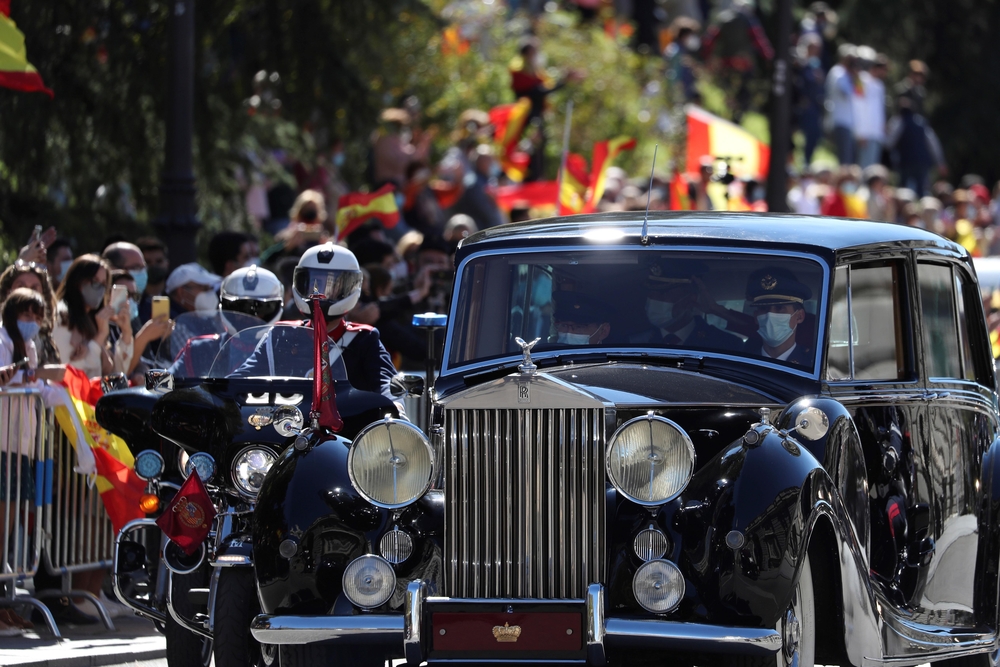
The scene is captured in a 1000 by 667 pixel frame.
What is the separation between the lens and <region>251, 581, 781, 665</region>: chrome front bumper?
5.86 metres

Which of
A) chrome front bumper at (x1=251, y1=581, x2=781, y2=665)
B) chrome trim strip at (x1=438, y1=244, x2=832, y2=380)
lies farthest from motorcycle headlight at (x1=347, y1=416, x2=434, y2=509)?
chrome trim strip at (x1=438, y1=244, x2=832, y2=380)

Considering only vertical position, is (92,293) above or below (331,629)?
above

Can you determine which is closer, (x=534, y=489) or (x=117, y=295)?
(x=534, y=489)

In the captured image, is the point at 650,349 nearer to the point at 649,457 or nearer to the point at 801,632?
the point at 649,457

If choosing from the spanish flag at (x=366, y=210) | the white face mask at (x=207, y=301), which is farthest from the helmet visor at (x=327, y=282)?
the spanish flag at (x=366, y=210)

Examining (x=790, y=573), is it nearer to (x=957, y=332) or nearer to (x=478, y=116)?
(x=957, y=332)

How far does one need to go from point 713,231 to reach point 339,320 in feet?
6.20

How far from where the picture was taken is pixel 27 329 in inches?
384

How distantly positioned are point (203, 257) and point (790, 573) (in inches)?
364

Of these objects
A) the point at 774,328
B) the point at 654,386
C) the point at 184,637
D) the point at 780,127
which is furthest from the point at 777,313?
the point at 780,127

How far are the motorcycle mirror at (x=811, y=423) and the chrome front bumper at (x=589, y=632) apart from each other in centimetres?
86

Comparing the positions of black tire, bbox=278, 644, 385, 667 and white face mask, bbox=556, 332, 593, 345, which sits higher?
white face mask, bbox=556, 332, 593, 345

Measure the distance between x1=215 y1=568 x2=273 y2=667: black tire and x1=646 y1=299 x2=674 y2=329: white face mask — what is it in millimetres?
1930

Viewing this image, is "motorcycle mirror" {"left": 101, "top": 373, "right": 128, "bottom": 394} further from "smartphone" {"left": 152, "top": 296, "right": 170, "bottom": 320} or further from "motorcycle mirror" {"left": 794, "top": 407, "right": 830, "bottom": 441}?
"motorcycle mirror" {"left": 794, "top": 407, "right": 830, "bottom": 441}
